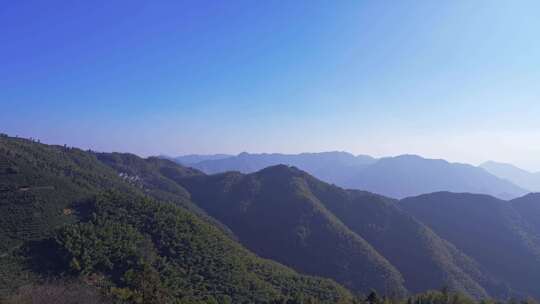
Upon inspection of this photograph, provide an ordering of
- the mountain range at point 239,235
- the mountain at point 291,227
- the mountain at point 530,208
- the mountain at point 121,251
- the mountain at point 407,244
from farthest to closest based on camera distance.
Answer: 1. the mountain at point 530,208
2. the mountain at point 407,244
3. the mountain at point 291,227
4. the mountain range at point 239,235
5. the mountain at point 121,251

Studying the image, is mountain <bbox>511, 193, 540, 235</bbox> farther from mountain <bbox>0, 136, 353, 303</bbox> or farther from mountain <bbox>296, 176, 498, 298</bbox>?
mountain <bbox>0, 136, 353, 303</bbox>

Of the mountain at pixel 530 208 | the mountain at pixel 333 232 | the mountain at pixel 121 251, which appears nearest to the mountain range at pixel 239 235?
the mountain at pixel 121 251

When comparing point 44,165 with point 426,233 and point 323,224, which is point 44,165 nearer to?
point 323,224

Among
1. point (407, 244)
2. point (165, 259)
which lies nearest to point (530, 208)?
point (407, 244)

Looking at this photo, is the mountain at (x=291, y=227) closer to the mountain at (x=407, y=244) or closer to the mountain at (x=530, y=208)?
→ the mountain at (x=407, y=244)

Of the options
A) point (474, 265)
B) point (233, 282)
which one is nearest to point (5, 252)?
point (233, 282)

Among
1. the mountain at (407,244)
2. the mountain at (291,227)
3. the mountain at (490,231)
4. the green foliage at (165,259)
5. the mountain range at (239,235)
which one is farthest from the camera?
the mountain at (490,231)

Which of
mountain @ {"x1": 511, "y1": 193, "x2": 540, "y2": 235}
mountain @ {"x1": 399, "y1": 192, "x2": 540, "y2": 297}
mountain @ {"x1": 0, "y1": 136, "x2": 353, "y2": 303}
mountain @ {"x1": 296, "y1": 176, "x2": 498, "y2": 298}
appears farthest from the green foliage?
mountain @ {"x1": 511, "y1": 193, "x2": 540, "y2": 235}
